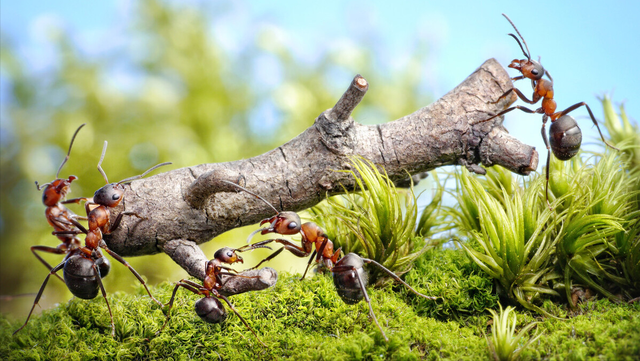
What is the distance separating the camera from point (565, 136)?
7.76 ft

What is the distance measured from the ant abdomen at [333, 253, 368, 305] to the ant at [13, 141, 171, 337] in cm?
109

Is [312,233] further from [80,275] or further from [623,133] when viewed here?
[623,133]

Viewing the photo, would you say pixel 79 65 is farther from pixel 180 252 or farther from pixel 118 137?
pixel 180 252

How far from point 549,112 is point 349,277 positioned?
1.70 metres

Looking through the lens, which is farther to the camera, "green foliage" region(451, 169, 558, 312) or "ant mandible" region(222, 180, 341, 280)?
"green foliage" region(451, 169, 558, 312)

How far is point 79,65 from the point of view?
5.59 metres

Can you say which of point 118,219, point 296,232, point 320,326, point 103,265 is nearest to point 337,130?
point 296,232

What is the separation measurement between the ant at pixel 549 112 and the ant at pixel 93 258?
2.26 meters

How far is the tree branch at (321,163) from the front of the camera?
8.30 ft

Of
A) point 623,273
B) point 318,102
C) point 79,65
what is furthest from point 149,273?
point 623,273

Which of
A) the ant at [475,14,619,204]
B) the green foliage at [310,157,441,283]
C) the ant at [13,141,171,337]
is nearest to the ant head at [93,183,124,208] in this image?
the ant at [13,141,171,337]

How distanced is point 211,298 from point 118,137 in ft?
13.6

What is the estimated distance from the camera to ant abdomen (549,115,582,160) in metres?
2.36

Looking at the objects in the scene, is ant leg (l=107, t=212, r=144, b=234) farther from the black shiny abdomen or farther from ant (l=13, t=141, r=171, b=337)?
the black shiny abdomen
